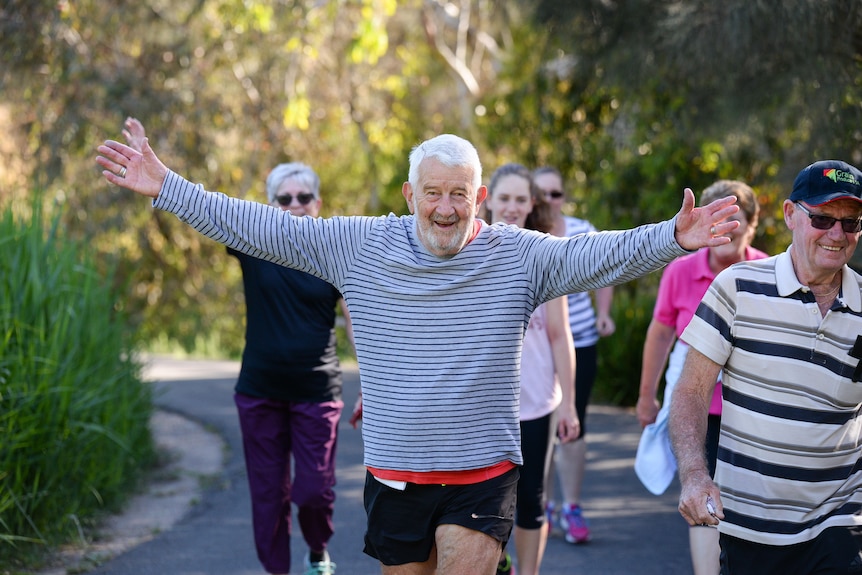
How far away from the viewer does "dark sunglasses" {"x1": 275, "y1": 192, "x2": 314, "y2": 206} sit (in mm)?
5574

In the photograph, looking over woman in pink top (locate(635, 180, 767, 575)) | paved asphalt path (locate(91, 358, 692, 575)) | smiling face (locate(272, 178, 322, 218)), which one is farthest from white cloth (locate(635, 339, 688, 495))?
smiling face (locate(272, 178, 322, 218))

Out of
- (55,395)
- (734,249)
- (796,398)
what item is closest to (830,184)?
(796,398)

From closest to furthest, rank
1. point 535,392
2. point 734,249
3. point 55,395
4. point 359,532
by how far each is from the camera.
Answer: point 734,249 < point 535,392 < point 55,395 < point 359,532

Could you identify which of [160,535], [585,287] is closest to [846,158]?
[585,287]

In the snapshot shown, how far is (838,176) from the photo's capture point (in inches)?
138

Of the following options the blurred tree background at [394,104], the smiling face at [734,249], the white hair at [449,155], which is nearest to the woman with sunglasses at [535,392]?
the smiling face at [734,249]

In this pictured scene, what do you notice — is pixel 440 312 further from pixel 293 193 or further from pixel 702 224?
pixel 293 193

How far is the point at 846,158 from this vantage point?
707 centimetres

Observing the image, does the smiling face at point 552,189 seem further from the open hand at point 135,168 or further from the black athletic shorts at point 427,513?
Answer: the open hand at point 135,168

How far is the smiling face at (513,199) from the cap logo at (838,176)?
2342mm

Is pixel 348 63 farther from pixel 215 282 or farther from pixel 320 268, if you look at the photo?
pixel 320 268

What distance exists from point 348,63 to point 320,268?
18.4m

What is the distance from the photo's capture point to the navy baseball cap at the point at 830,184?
347 centimetres

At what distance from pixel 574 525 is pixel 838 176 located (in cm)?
368
